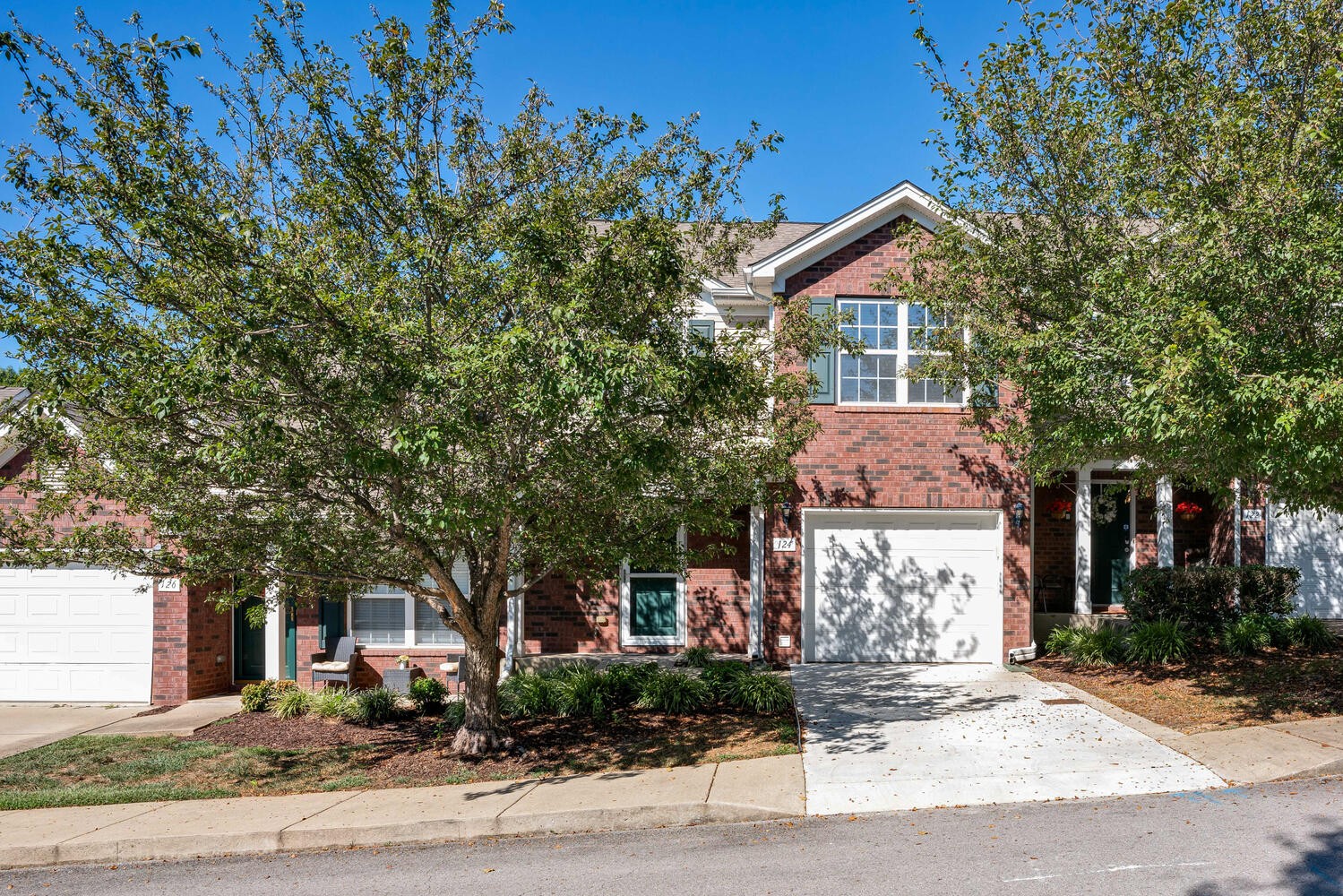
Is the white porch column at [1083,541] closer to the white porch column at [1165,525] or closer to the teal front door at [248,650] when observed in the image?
the white porch column at [1165,525]

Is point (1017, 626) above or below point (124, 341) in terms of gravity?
below

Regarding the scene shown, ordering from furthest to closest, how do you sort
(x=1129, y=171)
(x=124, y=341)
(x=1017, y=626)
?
1. (x=1017, y=626)
2. (x=1129, y=171)
3. (x=124, y=341)

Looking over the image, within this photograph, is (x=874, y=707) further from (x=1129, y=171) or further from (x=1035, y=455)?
(x=1129, y=171)

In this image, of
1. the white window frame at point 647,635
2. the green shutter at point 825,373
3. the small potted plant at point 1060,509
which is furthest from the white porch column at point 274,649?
the small potted plant at point 1060,509

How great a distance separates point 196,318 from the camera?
6.96 metres

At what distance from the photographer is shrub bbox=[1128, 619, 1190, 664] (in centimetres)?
1201

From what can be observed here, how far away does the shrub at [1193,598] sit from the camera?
507 inches

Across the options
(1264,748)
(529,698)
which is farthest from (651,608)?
(1264,748)

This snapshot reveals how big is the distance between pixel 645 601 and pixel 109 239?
845 cm

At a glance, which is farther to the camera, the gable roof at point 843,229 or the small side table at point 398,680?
the gable roof at point 843,229

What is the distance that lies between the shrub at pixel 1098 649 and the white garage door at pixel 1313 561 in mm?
3764

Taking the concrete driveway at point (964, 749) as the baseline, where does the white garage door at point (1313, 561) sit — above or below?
above

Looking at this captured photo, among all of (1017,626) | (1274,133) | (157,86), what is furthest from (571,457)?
(1017,626)

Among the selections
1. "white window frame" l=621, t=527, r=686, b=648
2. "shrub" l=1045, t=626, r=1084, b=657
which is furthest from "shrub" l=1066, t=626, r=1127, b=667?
"white window frame" l=621, t=527, r=686, b=648
